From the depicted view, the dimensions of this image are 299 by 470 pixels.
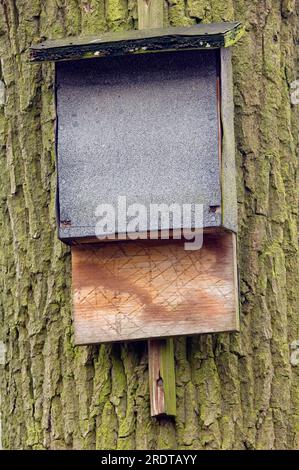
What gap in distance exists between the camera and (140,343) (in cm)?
451

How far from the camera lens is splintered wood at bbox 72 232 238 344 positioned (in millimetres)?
4418

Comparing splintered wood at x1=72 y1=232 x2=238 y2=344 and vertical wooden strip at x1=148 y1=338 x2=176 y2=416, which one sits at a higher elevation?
splintered wood at x1=72 y1=232 x2=238 y2=344

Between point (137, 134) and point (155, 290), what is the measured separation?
15.2 inches

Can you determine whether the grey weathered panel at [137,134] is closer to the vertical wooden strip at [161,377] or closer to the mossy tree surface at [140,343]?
the mossy tree surface at [140,343]

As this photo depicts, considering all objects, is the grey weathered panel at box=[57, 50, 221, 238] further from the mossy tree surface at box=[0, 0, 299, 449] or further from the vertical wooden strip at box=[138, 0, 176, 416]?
the vertical wooden strip at box=[138, 0, 176, 416]

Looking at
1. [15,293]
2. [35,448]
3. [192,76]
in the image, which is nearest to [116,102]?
[192,76]

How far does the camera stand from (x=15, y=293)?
4.61 meters

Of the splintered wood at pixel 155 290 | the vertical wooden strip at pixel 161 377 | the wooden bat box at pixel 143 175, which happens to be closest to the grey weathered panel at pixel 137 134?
the wooden bat box at pixel 143 175

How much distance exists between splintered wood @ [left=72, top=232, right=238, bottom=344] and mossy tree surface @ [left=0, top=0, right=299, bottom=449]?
11 cm

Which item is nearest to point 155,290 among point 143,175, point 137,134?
point 143,175

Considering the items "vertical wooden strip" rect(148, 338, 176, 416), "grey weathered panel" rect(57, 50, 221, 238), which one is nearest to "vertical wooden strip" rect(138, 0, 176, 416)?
"vertical wooden strip" rect(148, 338, 176, 416)

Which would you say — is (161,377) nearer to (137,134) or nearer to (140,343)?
(140,343)

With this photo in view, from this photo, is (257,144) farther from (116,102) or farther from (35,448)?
(35,448)

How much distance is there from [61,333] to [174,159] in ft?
1.79
